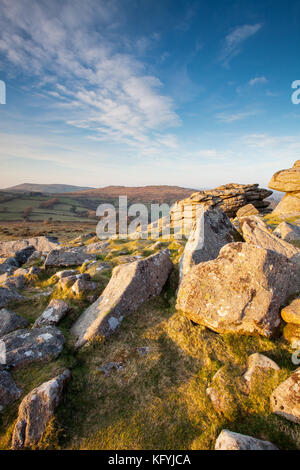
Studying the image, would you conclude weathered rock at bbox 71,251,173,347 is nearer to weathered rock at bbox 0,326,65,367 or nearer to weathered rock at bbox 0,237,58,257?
weathered rock at bbox 0,326,65,367

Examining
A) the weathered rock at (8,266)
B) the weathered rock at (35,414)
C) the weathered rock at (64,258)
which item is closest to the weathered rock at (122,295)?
the weathered rock at (35,414)

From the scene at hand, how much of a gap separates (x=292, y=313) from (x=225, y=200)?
Answer: 2731 centimetres

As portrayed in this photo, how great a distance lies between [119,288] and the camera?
900 centimetres

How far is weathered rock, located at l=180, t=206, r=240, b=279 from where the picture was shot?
988 cm

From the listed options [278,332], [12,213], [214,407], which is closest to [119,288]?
[214,407]

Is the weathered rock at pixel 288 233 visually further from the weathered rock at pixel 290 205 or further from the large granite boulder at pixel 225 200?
the weathered rock at pixel 290 205

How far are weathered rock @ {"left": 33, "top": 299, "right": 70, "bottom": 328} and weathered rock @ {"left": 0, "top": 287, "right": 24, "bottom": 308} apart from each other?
278 centimetres

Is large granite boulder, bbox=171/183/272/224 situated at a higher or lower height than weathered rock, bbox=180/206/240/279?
higher

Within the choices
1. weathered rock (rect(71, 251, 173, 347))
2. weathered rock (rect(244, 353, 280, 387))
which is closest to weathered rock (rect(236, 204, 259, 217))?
weathered rock (rect(71, 251, 173, 347))

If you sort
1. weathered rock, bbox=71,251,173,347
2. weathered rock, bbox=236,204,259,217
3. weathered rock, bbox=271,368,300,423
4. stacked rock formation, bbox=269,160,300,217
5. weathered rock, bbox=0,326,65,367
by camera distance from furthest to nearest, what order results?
1. weathered rock, bbox=236,204,259,217
2. stacked rock formation, bbox=269,160,300,217
3. weathered rock, bbox=71,251,173,347
4. weathered rock, bbox=0,326,65,367
5. weathered rock, bbox=271,368,300,423

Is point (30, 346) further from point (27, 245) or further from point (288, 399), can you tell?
point (27, 245)

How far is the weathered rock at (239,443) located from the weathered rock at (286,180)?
3288 cm
